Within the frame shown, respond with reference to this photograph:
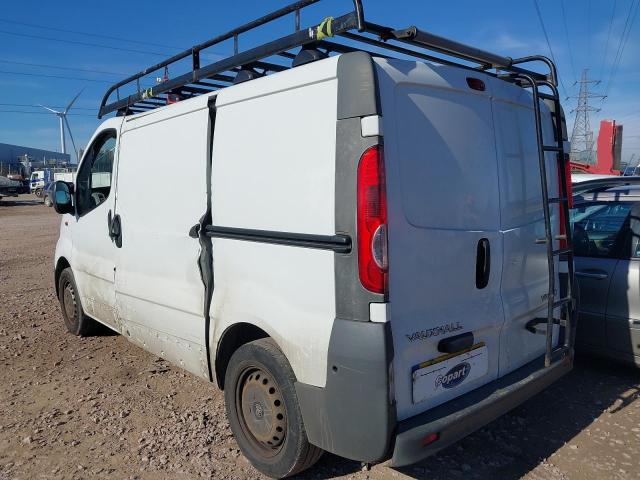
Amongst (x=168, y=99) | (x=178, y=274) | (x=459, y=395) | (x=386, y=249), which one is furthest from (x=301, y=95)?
(x=168, y=99)

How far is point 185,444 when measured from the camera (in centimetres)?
345

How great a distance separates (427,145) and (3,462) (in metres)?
3.21

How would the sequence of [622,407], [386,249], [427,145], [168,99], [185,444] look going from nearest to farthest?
[386,249] < [427,145] < [185,444] < [622,407] < [168,99]

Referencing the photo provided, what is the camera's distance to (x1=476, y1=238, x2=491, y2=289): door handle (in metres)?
2.88

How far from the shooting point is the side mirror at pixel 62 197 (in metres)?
5.13

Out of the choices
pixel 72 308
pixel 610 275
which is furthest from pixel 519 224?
pixel 72 308

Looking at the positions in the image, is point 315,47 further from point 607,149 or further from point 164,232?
point 607,149

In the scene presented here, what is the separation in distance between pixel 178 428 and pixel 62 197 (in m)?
2.76

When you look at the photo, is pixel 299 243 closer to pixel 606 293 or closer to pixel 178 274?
pixel 178 274

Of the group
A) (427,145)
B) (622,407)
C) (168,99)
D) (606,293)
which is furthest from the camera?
(168,99)

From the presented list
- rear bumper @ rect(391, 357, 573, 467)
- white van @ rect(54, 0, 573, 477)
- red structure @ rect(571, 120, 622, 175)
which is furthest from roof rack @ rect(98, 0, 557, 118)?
red structure @ rect(571, 120, 622, 175)

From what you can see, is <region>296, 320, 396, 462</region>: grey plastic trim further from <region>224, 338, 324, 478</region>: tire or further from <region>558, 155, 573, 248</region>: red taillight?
<region>558, 155, 573, 248</region>: red taillight

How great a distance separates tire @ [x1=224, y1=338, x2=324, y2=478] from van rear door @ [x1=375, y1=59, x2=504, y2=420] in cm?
62

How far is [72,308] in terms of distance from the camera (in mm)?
5707
